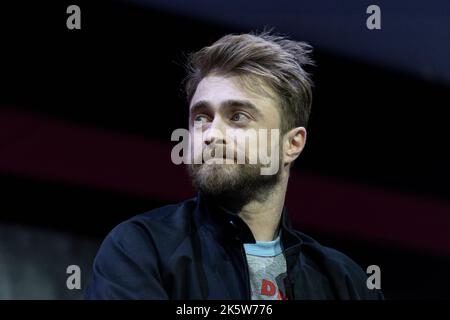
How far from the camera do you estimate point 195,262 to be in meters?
1.50

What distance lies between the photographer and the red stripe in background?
6.51 ft

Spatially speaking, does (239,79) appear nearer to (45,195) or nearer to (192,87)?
(192,87)

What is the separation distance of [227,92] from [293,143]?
262mm

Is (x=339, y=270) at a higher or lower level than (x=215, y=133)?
lower

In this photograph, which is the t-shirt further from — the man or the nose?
the nose

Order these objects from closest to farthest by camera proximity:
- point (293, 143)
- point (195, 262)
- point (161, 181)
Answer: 1. point (195, 262)
2. point (293, 143)
3. point (161, 181)

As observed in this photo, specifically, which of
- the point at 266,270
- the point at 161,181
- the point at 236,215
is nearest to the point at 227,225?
the point at 236,215

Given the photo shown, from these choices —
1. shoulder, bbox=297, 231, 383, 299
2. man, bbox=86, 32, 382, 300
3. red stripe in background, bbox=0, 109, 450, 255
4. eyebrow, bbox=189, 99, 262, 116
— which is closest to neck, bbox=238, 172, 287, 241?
man, bbox=86, 32, 382, 300

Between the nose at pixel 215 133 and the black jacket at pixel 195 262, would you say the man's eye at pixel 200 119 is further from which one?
the black jacket at pixel 195 262

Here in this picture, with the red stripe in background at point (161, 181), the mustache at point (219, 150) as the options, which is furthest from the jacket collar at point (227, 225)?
the red stripe in background at point (161, 181)

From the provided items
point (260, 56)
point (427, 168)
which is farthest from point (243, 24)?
point (427, 168)

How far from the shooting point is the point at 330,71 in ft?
6.77

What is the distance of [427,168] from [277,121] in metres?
0.74

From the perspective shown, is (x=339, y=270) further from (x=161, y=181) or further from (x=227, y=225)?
(x=161, y=181)
